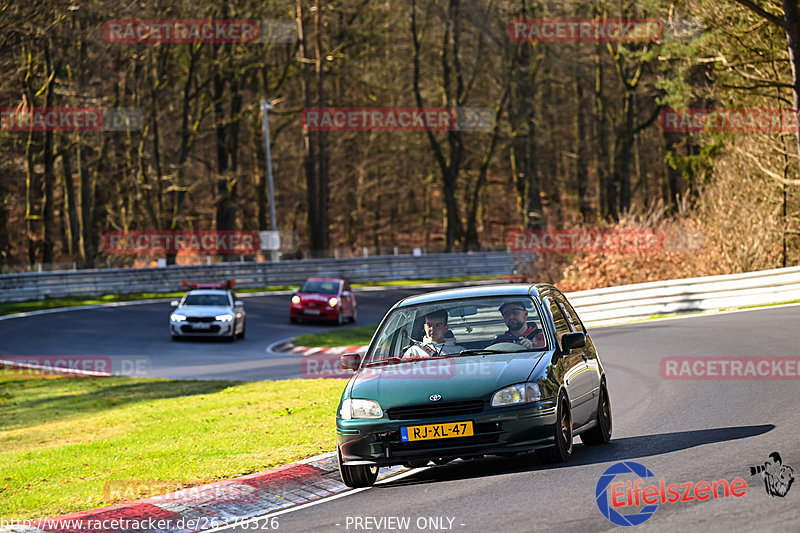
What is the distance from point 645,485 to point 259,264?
41.6 meters

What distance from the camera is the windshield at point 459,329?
31.1 feet

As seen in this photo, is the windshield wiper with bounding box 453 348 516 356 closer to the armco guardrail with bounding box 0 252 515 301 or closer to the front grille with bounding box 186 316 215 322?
the front grille with bounding box 186 316 215 322

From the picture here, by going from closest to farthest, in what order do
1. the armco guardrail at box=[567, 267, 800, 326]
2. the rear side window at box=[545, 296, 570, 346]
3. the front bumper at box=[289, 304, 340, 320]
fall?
1. the rear side window at box=[545, 296, 570, 346]
2. the armco guardrail at box=[567, 267, 800, 326]
3. the front bumper at box=[289, 304, 340, 320]

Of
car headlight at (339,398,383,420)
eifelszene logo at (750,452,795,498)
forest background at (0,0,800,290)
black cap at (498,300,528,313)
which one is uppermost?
forest background at (0,0,800,290)

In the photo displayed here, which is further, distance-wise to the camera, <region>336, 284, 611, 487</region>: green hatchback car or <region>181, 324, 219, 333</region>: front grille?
<region>181, 324, 219, 333</region>: front grille

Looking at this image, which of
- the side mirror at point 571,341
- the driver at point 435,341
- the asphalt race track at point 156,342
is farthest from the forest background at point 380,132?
the driver at point 435,341

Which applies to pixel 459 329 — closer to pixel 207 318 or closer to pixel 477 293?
pixel 477 293

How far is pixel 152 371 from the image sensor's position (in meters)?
23.5

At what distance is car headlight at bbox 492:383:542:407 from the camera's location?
8.45 meters

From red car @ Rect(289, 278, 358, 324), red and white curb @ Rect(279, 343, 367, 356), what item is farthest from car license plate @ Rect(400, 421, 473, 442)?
red car @ Rect(289, 278, 358, 324)

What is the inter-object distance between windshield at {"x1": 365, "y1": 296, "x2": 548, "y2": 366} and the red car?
25390 millimetres

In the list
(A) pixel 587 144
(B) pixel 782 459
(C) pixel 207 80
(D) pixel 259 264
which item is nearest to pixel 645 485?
(B) pixel 782 459

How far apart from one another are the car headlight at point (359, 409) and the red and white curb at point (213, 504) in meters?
0.63

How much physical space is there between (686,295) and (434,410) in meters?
18.2
